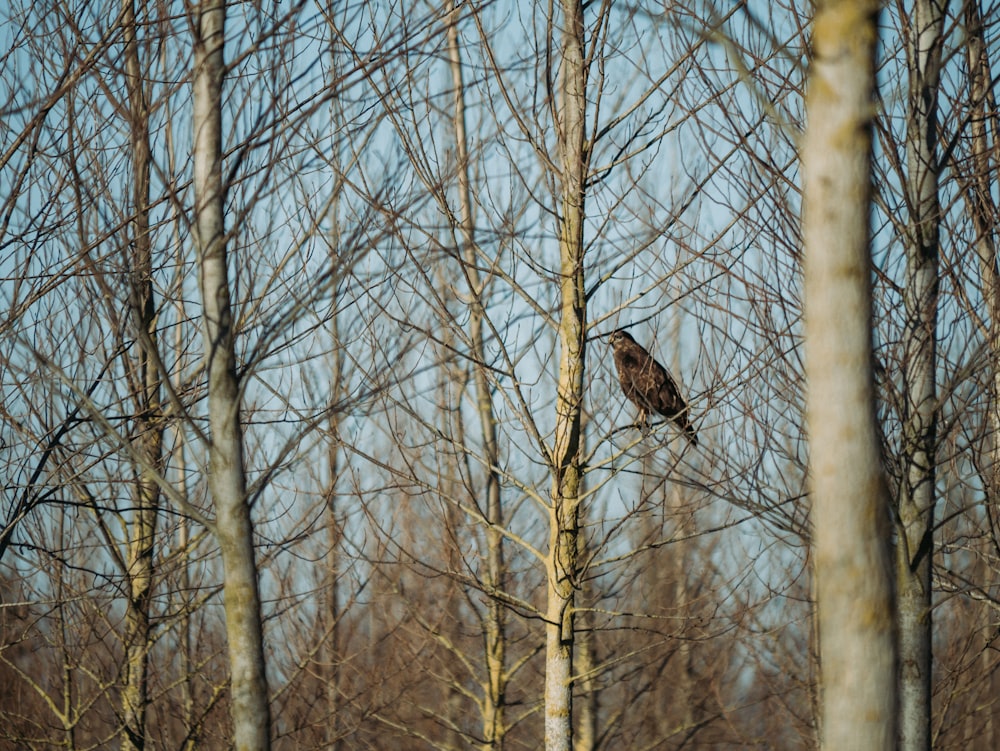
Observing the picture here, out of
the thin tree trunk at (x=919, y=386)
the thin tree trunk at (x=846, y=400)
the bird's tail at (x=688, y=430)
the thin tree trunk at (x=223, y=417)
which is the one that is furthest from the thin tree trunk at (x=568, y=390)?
the thin tree trunk at (x=846, y=400)

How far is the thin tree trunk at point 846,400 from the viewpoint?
2535mm

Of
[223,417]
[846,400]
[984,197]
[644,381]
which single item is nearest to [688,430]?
[644,381]

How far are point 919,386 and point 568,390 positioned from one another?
77.6 inches

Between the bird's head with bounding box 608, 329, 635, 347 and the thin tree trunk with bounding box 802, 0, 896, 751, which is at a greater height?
the bird's head with bounding box 608, 329, 635, 347

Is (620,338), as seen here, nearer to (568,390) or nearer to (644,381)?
(644,381)

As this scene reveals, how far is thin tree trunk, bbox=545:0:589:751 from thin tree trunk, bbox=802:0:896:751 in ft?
10.1

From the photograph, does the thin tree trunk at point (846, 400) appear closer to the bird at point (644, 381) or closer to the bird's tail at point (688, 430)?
the bird's tail at point (688, 430)

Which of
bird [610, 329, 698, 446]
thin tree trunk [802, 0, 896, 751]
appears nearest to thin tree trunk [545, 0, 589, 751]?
bird [610, 329, 698, 446]

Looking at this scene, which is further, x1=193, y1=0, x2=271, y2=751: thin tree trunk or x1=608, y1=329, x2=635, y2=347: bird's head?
x1=608, y1=329, x2=635, y2=347: bird's head

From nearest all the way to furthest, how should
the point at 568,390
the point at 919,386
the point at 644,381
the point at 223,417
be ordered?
the point at 223,417 → the point at 919,386 → the point at 568,390 → the point at 644,381

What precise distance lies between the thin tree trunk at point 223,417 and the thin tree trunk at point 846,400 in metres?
1.91

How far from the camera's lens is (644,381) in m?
6.39

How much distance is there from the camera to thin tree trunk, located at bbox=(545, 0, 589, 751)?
19.0 feet

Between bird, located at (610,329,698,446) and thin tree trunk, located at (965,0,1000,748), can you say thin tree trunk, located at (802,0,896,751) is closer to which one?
thin tree trunk, located at (965,0,1000,748)
